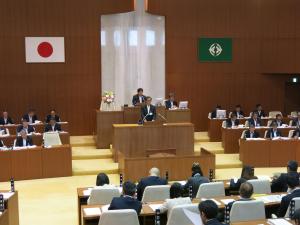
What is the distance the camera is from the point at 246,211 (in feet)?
20.1

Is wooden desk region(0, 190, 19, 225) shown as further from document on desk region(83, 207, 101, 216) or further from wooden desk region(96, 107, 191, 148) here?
wooden desk region(96, 107, 191, 148)

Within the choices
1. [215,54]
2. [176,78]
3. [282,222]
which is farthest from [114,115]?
[282,222]

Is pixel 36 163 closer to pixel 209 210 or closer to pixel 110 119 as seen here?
pixel 110 119

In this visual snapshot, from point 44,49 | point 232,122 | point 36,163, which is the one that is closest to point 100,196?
point 36,163

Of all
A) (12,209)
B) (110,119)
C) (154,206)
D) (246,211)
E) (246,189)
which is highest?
(110,119)

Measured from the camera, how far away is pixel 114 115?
14.4 meters

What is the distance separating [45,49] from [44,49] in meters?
0.04

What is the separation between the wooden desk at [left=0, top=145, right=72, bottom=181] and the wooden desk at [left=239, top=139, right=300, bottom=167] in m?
4.99

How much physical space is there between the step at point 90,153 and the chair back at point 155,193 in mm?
6649

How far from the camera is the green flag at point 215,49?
1791 cm

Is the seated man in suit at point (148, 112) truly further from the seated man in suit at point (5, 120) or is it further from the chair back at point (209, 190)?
the chair back at point (209, 190)

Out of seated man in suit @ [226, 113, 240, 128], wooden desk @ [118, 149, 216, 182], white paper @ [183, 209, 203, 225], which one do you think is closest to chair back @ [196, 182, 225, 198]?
white paper @ [183, 209, 203, 225]

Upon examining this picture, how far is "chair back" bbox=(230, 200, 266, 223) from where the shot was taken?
20.1 ft

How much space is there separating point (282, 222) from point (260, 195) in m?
1.54
